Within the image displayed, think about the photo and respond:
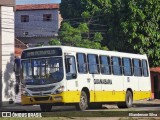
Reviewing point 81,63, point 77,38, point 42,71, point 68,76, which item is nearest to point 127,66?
point 81,63

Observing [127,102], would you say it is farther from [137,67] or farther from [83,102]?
[83,102]

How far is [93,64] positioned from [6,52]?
37.0 ft

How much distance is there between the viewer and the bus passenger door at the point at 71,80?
76.9 feet

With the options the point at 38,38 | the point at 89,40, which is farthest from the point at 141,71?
the point at 38,38

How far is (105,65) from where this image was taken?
88.4 feet

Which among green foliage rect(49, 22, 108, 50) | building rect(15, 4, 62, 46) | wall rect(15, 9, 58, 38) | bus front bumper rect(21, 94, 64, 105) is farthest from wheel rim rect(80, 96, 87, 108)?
wall rect(15, 9, 58, 38)

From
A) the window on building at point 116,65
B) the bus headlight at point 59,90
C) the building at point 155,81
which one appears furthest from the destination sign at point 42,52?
the building at point 155,81

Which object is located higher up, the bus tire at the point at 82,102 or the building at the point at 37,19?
the building at the point at 37,19

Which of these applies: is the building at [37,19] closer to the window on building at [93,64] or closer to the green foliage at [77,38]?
the green foliage at [77,38]

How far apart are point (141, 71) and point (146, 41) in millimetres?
9658

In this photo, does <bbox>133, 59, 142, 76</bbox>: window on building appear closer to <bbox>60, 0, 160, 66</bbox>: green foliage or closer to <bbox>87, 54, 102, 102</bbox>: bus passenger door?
<bbox>87, 54, 102, 102</bbox>: bus passenger door


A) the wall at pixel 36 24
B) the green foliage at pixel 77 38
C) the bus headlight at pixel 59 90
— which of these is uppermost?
the wall at pixel 36 24

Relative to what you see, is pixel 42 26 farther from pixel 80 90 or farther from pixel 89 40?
pixel 80 90

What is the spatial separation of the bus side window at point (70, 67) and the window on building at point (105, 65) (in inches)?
115
